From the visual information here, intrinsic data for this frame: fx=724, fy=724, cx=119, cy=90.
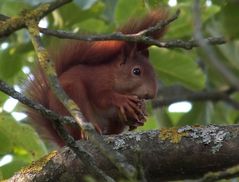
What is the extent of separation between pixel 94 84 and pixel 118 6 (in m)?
0.50

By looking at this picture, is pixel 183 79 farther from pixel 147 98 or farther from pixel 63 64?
pixel 63 64

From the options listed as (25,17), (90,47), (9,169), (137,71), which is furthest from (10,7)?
(25,17)

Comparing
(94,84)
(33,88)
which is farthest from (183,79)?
(33,88)

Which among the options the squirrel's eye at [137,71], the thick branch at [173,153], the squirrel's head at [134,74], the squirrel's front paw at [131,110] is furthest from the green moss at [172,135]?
the squirrel's eye at [137,71]

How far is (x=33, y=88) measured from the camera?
3.26m

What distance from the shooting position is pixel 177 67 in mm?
3934

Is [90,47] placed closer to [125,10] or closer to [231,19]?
[125,10]

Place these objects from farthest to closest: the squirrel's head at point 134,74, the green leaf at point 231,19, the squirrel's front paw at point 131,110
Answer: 1. the squirrel's head at point 134,74
2. the squirrel's front paw at point 131,110
3. the green leaf at point 231,19

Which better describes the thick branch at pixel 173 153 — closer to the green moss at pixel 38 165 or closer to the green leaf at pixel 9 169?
the green moss at pixel 38 165

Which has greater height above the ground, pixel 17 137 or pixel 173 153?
pixel 17 137

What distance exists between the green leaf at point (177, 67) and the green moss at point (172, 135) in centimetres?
151

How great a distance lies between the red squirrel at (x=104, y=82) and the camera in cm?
324

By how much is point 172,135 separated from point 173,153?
61 millimetres

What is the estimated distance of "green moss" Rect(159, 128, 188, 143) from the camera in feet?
7.82
